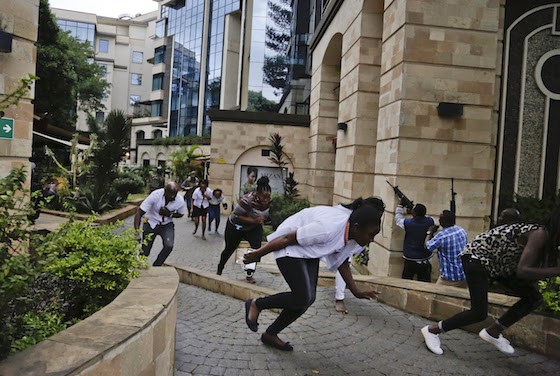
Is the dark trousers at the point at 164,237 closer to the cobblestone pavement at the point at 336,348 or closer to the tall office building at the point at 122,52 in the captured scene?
the cobblestone pavement at the point at 336,348

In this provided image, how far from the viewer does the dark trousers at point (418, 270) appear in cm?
671

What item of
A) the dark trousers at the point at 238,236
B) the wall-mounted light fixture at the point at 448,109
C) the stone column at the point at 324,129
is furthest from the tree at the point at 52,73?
the wall-mounted light fixture at the point at 448,109

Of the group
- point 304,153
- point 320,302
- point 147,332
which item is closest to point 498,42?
point 320,302

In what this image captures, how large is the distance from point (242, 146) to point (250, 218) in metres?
11.5

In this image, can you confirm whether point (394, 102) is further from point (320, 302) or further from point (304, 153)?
point (304, 153)

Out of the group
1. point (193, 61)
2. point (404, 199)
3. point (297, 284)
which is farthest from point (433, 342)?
point (193, 61)

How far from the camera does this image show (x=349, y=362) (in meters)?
3.77

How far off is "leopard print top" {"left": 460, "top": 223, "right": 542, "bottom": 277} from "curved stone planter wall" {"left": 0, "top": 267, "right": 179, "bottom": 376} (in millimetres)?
2563

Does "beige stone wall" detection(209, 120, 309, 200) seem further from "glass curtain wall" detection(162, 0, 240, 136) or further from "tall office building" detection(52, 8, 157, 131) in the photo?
"tall office building" detection(52, 8, 157, 131)

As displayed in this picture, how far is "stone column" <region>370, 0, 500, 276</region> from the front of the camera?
7.70m

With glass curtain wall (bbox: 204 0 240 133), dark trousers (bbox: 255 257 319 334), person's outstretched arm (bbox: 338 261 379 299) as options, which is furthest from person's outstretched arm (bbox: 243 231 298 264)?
glass curtain wall (bbox: 204 0 240 133)

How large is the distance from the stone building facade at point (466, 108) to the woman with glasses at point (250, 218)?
2532mm

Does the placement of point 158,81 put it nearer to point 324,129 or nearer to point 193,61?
point 193,61

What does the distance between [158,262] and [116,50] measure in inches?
2493
